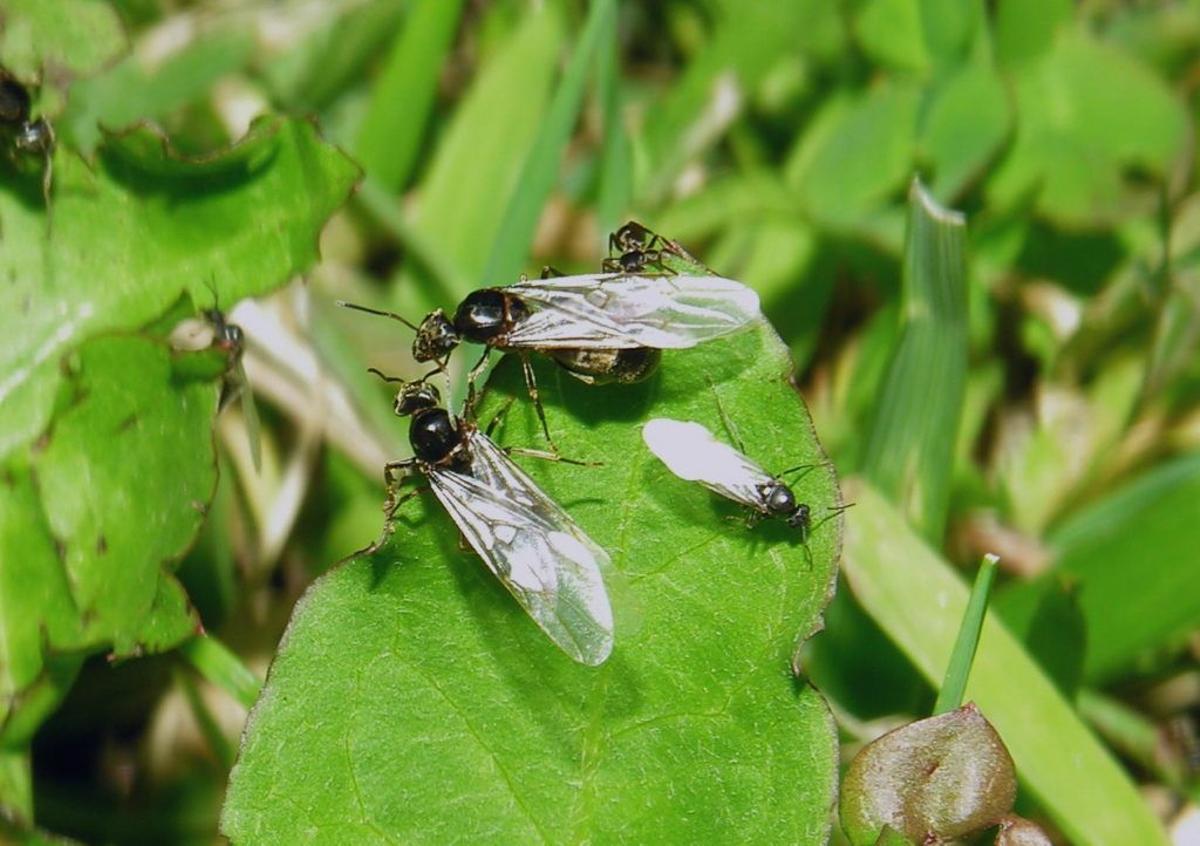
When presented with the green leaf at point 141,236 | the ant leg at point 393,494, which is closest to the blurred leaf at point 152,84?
the green leaf at point 141,236

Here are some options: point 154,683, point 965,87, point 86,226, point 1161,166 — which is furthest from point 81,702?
point 1161,166

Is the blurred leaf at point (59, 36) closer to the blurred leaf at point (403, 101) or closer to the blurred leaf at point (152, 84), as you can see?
the blurred leaf at point (152, 84)

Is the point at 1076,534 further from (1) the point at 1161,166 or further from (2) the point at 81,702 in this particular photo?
(2) the point at 81,702

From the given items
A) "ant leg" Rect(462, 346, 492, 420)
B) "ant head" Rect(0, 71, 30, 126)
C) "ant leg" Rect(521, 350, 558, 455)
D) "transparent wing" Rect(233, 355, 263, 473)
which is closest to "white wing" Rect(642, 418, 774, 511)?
"ant leg" Rect(521, 350, 558, 455)

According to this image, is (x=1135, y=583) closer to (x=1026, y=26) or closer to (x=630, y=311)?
(x=630, y=311)

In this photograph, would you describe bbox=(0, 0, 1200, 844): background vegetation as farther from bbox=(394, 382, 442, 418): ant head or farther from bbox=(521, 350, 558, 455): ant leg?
bbox=(394, 382, 442, 418): ant head

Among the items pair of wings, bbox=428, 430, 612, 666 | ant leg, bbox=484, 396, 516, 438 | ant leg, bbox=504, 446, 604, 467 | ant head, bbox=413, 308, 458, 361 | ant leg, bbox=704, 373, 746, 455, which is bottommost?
ant head, bbox=413, 308, 458, 361
